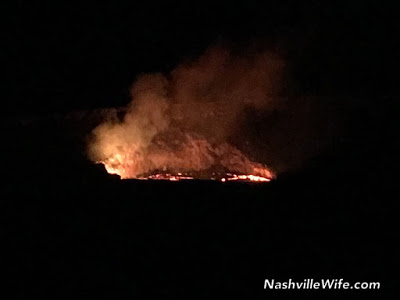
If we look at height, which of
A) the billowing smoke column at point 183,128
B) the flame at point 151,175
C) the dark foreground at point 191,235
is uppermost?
the billowing smoke column at point 183,128

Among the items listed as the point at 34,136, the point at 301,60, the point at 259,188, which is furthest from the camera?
the point at 301,60

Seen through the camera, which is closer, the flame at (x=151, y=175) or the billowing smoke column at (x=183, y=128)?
the flame at (x=151, y=175)

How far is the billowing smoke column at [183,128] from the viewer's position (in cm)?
477

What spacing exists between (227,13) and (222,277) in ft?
7.85

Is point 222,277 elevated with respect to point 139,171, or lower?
lower

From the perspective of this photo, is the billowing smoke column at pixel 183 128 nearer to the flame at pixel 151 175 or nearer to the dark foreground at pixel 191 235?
the flame at pixel 151 175

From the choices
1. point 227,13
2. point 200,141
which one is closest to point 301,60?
point 227,13

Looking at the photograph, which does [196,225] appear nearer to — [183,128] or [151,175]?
[151,175]

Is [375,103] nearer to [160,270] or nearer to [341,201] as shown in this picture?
[341,201]

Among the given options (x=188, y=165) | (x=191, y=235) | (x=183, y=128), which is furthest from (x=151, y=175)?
Result: (x=191, y=235)

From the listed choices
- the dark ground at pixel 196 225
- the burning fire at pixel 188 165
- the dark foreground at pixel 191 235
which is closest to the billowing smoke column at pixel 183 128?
the burning fire at pixel 188 165

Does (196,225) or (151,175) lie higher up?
(151,175)

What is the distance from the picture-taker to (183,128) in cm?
490

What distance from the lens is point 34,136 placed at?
4652 millimetres
